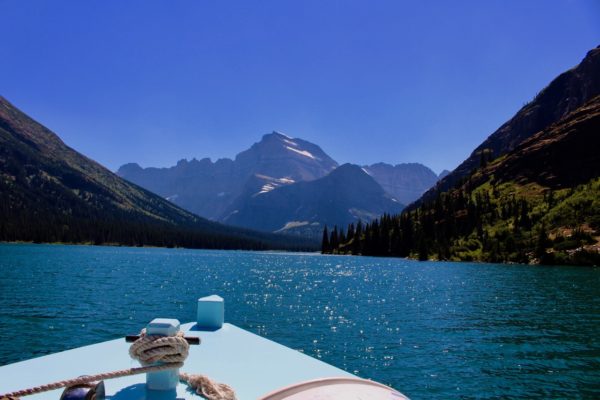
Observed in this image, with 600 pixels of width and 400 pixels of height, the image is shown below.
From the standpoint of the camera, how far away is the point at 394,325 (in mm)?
37594

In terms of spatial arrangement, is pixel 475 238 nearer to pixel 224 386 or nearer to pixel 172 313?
pixel 172 313

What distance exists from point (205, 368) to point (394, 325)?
2903 centimetres

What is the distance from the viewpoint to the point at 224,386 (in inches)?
347

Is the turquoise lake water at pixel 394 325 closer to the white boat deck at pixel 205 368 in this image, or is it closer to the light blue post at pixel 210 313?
the light blue post at pixel 210 313

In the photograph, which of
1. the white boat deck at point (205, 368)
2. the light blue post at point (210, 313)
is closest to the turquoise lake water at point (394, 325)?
the light blue post at point (210, 313)

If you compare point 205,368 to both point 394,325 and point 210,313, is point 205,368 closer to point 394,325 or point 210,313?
point 210,313

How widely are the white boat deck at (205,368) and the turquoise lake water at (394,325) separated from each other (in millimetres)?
10784

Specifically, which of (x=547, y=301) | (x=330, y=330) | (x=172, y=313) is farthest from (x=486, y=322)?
(x=172, y=313)

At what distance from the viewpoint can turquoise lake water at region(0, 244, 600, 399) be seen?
76.9 feet

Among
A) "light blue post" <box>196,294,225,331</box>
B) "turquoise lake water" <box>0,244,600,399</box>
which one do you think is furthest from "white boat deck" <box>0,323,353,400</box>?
"turquoise lake water" <box>0,244,600,399</box>

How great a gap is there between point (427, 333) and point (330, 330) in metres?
7.61

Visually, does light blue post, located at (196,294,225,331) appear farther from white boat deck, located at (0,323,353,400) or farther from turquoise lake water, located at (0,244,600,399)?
turquoise lake water, located at (0,244,600,399)

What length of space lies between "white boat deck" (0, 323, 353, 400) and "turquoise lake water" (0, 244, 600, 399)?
10784 millimetres

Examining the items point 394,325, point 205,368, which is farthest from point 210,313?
point 394,325
